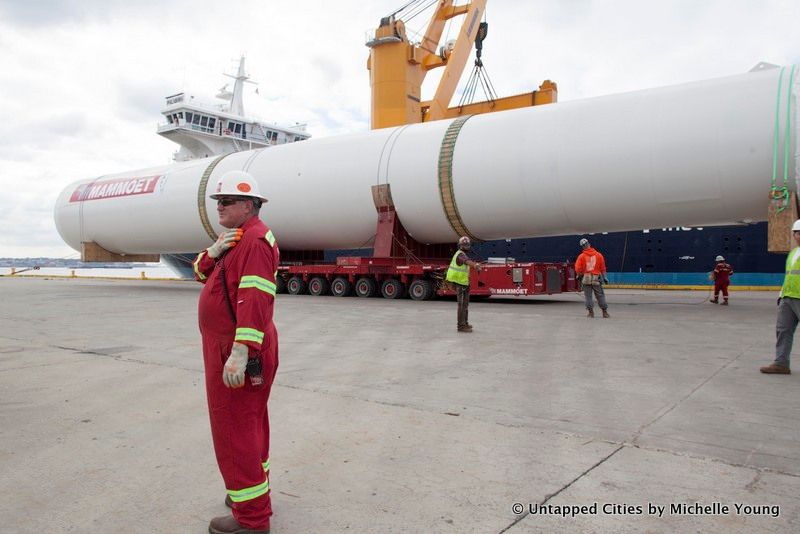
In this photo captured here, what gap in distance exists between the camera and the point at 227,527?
2.54 meters

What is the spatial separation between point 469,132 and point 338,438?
1064 centimetres

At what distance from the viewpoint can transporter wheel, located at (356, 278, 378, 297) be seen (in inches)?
617

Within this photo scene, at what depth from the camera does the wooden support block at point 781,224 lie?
9.85m

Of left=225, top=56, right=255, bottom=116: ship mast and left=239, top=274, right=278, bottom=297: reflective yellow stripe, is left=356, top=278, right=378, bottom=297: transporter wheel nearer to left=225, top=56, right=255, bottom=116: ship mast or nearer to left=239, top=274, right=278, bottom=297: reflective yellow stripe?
left=239, top=274, right=278, bottom=297: reflective yellow stripe

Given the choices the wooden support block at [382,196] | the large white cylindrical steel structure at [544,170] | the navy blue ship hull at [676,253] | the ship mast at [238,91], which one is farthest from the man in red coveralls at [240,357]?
the ship mast at [238,91]

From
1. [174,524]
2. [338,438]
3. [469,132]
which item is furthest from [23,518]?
[469,132]

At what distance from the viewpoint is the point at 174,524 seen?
2.64m

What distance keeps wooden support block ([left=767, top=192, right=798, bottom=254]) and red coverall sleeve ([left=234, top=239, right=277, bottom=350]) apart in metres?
10.2

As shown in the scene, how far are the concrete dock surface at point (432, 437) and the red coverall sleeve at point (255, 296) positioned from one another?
3.01 ft

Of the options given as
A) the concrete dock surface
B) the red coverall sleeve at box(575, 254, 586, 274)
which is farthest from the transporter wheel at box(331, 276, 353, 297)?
the concrete dock surface

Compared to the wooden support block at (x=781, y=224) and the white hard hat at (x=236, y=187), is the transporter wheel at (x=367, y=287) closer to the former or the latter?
the wooden support block at (x=781, y=224)

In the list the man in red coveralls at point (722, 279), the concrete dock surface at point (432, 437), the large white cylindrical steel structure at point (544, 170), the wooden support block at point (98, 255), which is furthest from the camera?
the wooden support block at point (98, 255)

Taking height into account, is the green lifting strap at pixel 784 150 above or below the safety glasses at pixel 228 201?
above

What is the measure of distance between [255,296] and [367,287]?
518 inches
